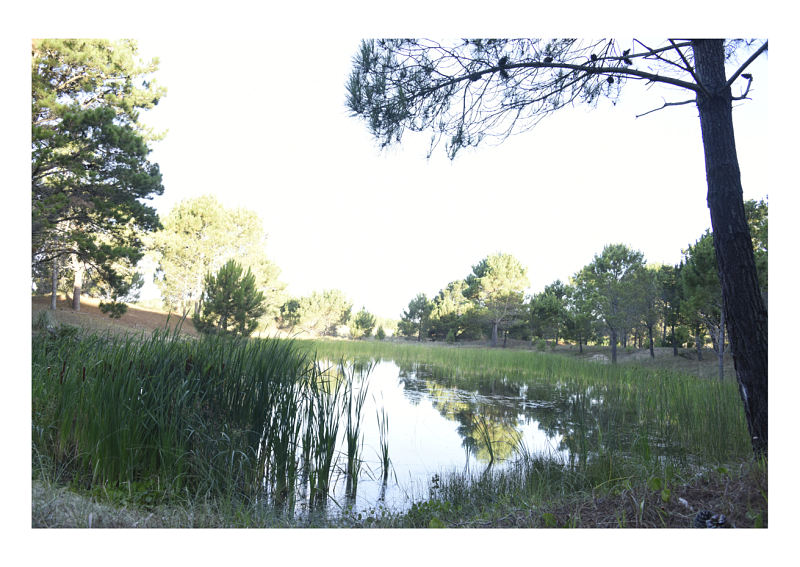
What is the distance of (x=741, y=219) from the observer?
2180mm

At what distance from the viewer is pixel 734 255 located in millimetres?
2170

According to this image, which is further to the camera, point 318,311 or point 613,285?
point 318,311

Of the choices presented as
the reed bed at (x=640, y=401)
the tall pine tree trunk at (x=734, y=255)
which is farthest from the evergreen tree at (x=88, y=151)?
the tall pine tree trunk at (x=734, y=255)

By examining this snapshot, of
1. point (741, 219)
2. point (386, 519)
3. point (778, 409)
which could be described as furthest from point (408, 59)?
point (778, 409)

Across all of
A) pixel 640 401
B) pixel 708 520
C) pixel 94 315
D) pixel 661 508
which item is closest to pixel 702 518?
pixel 708 520

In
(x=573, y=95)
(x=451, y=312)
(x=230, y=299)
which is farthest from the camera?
(x=451, y=312)

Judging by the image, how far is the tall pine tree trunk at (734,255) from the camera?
2.12 metres

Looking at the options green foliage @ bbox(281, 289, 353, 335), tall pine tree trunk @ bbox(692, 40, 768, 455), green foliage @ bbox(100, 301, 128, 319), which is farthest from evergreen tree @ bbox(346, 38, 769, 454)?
green foliage @ bbox(281, 289, 353, 335)

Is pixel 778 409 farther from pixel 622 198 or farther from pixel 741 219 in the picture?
pixel 622 198

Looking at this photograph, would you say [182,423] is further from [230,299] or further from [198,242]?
[198,242]

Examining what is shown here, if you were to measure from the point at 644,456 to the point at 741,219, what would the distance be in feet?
5.39

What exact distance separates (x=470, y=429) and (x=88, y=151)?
536 cm

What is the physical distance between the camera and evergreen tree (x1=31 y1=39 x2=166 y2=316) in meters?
3.80

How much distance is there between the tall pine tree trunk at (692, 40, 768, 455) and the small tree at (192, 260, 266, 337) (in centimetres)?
765
